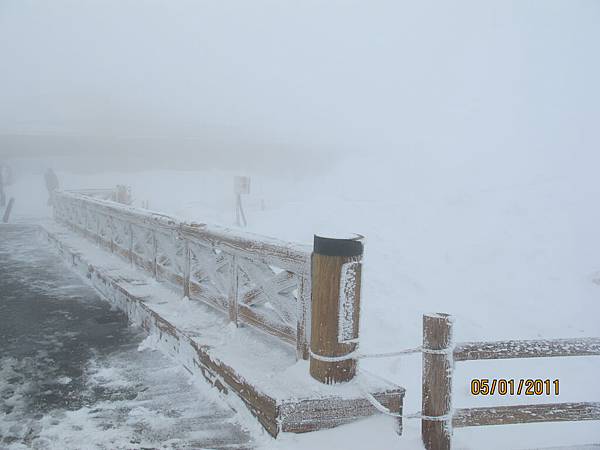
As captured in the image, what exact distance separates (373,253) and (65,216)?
44.3 feet

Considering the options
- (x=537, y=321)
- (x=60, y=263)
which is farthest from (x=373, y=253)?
(x=60, y=263)

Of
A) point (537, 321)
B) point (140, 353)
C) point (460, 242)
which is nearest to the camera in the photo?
point (140, 353)

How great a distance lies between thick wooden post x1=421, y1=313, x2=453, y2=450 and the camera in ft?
11.3

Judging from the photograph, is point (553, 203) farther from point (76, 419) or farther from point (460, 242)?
point (76, 419)

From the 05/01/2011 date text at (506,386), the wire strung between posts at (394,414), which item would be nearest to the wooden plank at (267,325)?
the wire strung between posts at (394,414)

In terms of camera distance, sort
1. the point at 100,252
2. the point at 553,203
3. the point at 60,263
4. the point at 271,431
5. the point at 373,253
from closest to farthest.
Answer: the point at 271,431
the point at 100,252
the point at 60,263
the point at 373,253
the point at 553,203

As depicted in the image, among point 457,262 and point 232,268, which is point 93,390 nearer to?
point 232,268

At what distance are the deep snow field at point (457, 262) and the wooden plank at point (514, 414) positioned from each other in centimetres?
42

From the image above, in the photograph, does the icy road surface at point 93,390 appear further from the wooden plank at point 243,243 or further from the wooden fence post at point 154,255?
the wooden plank at point 243,243

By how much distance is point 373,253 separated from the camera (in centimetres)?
2294

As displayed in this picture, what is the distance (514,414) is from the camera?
3.56 metres

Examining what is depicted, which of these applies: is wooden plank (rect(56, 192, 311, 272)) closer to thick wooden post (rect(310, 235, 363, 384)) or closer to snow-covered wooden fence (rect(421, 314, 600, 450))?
thick wooden post (rect(310, 235, 363, 384))

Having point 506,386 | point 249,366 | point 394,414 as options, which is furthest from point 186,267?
point 506,386

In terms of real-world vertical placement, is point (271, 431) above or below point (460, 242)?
above
